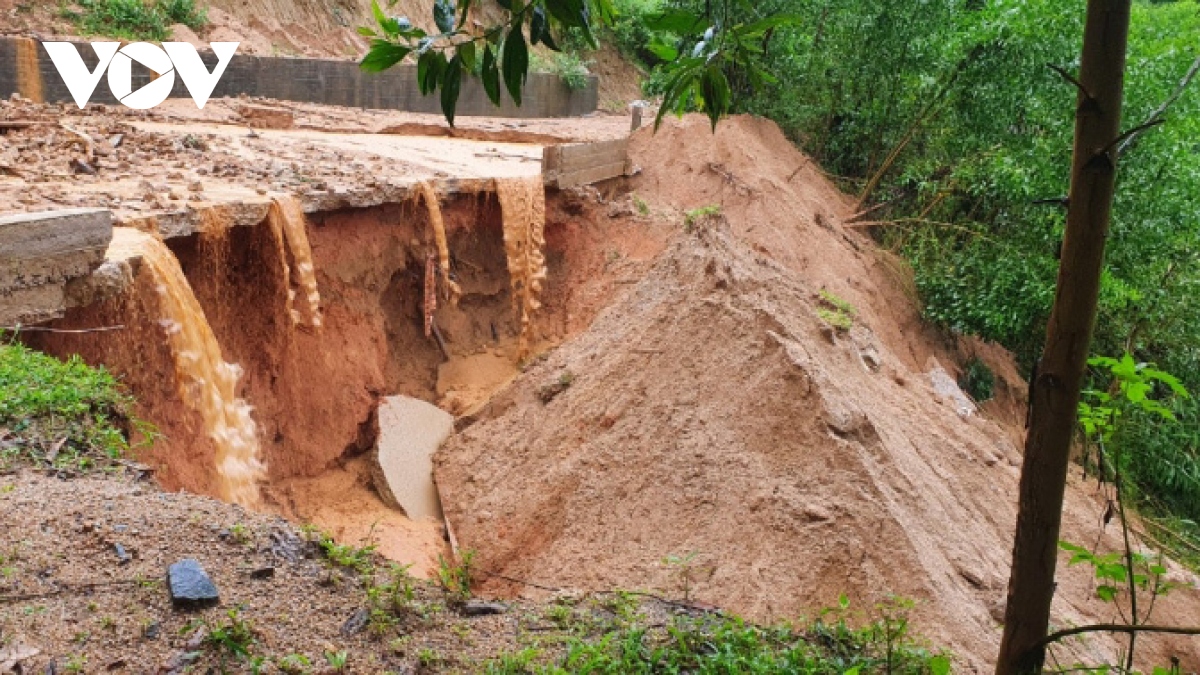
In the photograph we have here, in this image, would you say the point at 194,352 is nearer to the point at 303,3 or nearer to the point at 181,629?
the point at 181,629

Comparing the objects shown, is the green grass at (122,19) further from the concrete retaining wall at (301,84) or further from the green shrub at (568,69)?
the green shrub at (568,69)

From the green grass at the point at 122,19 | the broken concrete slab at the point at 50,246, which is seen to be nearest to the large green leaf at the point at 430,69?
the broken concrete slab at the point at 50,246

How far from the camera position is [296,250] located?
292 inches

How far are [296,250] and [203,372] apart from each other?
4.49 ft

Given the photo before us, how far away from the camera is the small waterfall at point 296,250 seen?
724 cm

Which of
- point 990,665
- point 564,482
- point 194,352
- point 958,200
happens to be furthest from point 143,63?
point 990,665

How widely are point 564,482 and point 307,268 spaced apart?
8.37 ft

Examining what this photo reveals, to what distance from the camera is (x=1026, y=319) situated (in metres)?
10.0

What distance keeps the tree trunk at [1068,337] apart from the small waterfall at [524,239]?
23.6ft

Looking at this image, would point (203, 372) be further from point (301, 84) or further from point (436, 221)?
point (301, 84)

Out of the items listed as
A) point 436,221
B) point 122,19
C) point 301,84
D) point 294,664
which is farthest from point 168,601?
point 122,19

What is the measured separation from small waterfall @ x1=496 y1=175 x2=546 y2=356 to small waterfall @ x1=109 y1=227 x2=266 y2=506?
2.91 metres

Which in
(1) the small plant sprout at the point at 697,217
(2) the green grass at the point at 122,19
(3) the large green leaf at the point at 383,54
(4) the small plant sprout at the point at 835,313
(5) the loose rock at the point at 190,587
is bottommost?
(5) the loose rock at the point at 190,587

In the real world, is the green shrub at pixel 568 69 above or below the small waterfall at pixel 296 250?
above
